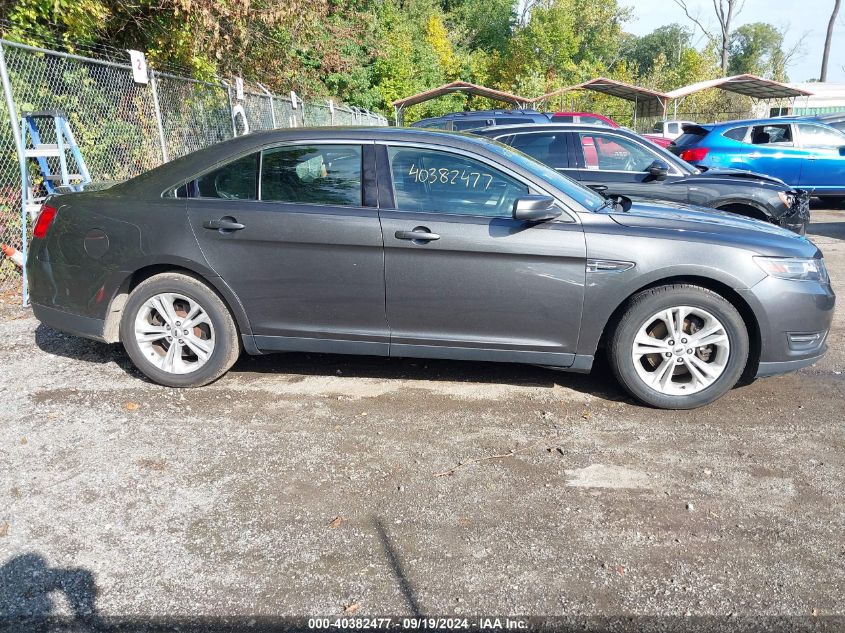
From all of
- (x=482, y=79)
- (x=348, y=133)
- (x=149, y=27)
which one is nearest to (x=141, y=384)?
(x=348, y=133)

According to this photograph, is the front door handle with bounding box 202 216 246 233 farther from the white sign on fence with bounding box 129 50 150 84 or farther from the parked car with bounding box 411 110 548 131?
the parked car with bounding box 411 110 548 131

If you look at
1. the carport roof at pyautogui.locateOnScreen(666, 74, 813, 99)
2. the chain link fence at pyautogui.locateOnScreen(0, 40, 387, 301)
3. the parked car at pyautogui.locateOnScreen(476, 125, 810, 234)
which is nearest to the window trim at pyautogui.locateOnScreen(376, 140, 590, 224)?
the chain link fence at pyautogui.locateOnScreen(0, 40, 387, 301)

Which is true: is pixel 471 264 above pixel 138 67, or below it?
below

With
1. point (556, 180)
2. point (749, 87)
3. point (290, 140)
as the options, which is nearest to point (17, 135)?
point (290, 140)

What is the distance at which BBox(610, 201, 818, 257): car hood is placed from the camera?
4105 mm

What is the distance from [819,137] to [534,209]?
37.6 ft

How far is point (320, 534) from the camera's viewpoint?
298 centimetres

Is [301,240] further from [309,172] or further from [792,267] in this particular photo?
[792,267]

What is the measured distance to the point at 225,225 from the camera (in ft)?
14.1

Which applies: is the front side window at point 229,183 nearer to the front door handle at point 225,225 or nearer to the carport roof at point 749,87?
the front door handle at point 225,225

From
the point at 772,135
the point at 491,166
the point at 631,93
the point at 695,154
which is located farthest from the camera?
the point at 631,93

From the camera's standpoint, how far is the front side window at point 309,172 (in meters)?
4.31

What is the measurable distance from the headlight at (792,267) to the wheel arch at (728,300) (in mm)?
235

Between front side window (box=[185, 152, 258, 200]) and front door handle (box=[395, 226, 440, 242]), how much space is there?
1.01 m
